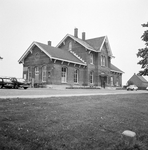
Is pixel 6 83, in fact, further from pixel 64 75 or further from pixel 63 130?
pixel 63 130

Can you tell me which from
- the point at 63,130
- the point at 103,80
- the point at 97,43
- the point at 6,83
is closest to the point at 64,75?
the point at 6,83

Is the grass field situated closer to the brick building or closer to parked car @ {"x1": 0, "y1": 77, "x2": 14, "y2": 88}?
parked car @ {"x1": 0, "y1": 77, "x2": 14, "y2": 88}

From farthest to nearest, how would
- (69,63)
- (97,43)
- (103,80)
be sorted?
(103,80)
(97,43)
(69,63)

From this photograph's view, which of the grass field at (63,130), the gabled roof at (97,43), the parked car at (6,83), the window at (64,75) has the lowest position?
the grass field at (63,130)

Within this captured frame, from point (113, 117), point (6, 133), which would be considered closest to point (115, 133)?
point (113, 117)

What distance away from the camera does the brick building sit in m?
26.3

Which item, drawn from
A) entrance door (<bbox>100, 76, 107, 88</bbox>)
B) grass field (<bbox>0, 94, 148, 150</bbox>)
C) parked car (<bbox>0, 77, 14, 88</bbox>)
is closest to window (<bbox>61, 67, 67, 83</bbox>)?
parked car (<bbox>0, 77, 14, 88</bbox>)

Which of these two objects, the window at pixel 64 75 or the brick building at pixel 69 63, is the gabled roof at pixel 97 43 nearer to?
the brick building at pixel 69 63

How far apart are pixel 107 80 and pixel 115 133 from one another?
104ft

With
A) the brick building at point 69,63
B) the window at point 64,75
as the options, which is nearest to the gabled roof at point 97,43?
the brick building at point 69,63

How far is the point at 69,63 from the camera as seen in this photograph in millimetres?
28172

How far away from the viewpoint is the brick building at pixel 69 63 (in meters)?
26.3

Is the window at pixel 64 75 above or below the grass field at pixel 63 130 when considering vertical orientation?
above

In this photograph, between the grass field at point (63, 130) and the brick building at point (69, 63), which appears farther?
the brick building at point (69, 63)
